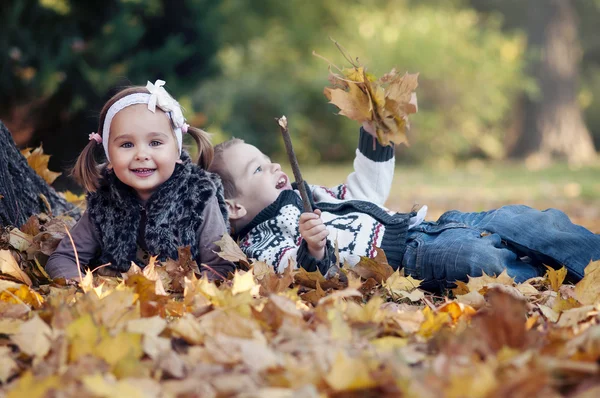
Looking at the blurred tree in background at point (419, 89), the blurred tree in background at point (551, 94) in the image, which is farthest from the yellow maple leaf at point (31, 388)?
the blurred tree in background at point (551, 94)

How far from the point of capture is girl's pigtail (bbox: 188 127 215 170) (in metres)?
→ 3.22

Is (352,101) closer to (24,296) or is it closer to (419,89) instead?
(24,296)

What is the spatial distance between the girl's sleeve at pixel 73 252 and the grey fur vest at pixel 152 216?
38 millimetres

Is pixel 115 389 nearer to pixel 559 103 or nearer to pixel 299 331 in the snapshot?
pixel 299 331

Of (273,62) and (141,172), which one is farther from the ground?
(273,62)

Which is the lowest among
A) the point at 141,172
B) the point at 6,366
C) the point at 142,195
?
the point at 6,366

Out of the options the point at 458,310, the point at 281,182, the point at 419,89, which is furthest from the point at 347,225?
the point at 419,89

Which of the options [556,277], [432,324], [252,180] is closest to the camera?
[432,324]

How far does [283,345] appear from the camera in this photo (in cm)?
179

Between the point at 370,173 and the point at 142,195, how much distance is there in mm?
1092

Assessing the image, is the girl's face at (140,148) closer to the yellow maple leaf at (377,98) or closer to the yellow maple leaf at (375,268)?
the yellow maple leaf at (377,98)

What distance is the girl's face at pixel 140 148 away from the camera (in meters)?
2.89

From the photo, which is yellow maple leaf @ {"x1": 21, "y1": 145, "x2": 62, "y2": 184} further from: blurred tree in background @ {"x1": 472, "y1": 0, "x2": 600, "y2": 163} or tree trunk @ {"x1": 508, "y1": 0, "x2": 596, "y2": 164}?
tree trunk @ {"x1": 508, "y1": 0, "x2": 596, "y2": 164}

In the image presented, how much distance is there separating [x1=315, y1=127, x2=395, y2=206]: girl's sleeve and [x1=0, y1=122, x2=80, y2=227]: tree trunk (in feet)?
4.42
